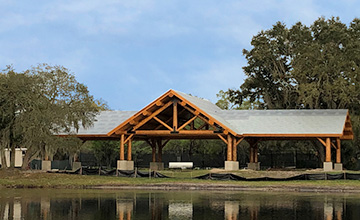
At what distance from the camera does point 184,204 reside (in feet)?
71.1

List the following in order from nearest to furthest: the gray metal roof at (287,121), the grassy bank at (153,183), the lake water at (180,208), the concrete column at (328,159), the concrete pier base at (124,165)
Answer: the lake water at (180,208), the grassy bank at (153,183), the concrete column at (328,159), the concrete pier base at (124,165), the gray metal roof at (287,121)

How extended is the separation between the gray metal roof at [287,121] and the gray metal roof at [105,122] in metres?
9.82

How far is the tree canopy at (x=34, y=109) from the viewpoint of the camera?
36406mm

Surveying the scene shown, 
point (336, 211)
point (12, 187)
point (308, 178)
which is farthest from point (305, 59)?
point (336, 211)

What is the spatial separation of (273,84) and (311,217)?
45955mm

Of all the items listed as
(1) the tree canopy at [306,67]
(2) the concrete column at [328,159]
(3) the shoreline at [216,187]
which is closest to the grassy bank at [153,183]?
(3) the shoreline at [216,187]

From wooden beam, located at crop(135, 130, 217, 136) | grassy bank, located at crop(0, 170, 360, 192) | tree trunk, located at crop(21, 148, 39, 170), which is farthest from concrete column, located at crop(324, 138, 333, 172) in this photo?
tree trunk, located at crop(21, 148, 39, 170)

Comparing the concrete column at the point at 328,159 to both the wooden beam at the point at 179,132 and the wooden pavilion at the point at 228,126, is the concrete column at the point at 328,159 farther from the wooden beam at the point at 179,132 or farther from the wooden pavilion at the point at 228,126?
the wooden beam at the point at 179,132

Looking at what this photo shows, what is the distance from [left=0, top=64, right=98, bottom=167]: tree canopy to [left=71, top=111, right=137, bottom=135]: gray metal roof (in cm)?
368

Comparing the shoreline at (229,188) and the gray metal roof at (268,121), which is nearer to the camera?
the shoreline at (229,188)

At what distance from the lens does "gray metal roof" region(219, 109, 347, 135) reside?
4300cm

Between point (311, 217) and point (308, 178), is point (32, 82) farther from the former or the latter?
point (311, 217)

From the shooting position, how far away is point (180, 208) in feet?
65.4

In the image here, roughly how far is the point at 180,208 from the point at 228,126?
72.6ft
